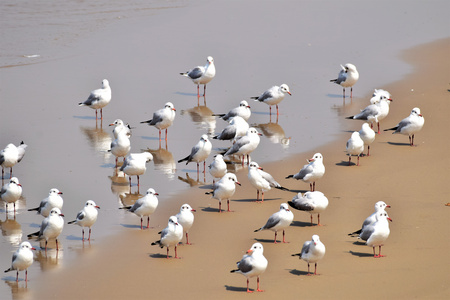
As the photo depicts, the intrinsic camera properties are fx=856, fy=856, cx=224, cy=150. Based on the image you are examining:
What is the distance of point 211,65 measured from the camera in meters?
22.9

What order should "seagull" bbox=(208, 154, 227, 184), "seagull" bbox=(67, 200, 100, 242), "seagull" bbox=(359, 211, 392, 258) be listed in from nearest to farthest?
1. "seagull" bbox=(359, 211, 392, 258)
2. "seagull" bbox=(67, 200, 100, 242)
3. "seagull" bbox=(208, 154, 227, 184)

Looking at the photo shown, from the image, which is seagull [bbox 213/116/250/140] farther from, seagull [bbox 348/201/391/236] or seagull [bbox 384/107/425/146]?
seagull [bbox 348/201/391/236]

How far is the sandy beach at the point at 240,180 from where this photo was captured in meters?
12.2

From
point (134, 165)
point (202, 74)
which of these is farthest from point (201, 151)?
point (202, 74)

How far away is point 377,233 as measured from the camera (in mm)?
12844

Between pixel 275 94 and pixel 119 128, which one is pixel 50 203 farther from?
pixel 275 94

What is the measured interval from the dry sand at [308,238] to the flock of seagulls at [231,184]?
0.87ft

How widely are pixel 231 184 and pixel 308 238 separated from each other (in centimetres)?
192

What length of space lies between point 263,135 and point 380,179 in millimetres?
4085

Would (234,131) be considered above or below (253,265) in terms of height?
above

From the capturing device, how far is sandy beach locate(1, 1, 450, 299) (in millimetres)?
12227

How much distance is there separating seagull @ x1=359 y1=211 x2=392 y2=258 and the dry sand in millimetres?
220

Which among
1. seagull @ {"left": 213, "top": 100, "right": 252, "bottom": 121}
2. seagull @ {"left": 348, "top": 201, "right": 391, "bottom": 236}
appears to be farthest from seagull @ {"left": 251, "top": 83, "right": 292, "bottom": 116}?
seagull @ {"left": 348, "top": 201, "right": 391, "bottom": 236}

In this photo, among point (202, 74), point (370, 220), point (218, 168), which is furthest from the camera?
point (202, 74)
